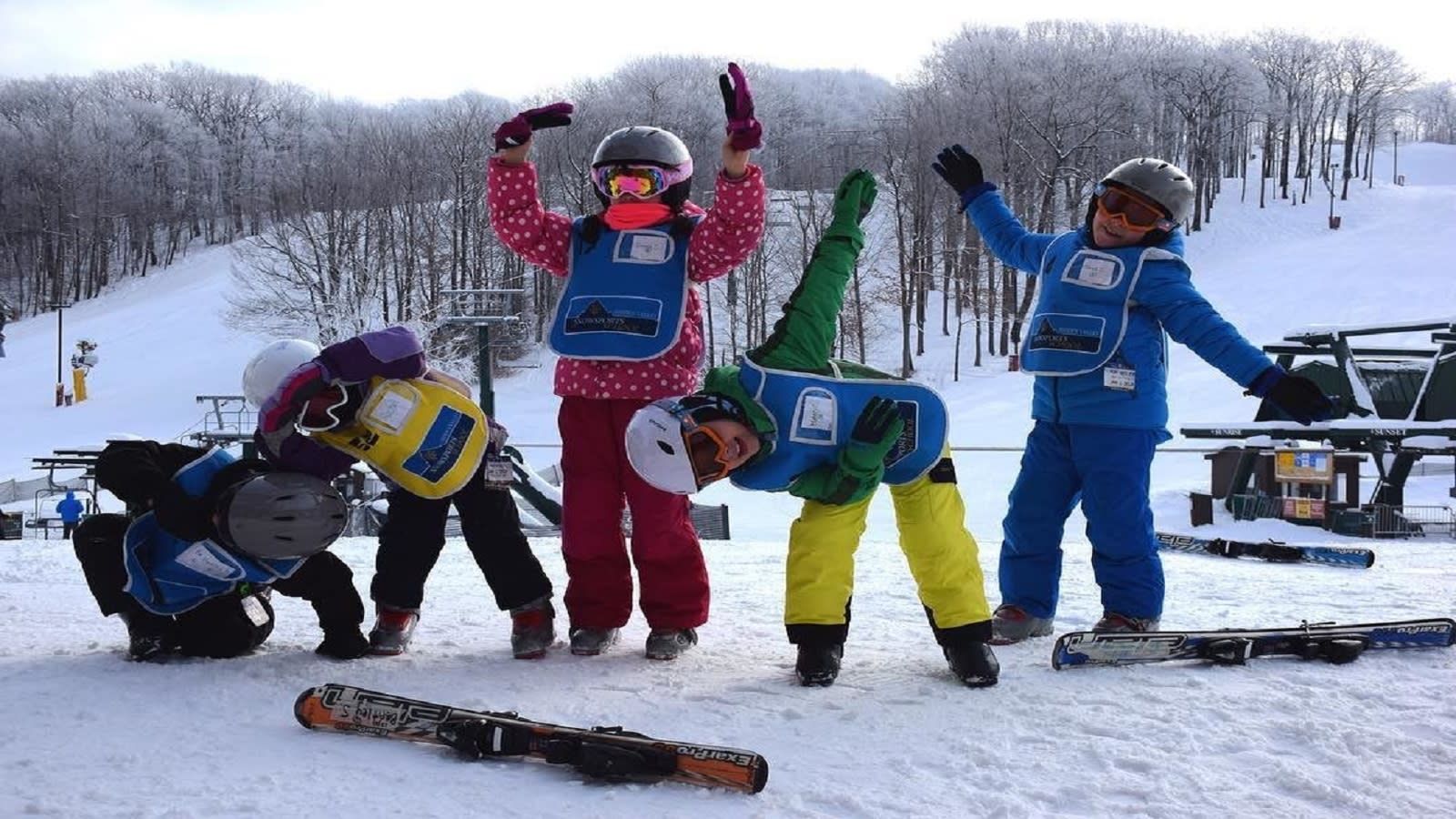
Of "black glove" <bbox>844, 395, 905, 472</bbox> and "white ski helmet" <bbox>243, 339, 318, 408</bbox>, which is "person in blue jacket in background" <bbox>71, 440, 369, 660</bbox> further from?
"black glove" <bbox>844, 395, 905, 472</bbox>

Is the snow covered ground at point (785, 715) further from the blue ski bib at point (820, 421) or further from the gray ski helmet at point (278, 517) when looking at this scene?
the blue ski bib at point (820, 421)

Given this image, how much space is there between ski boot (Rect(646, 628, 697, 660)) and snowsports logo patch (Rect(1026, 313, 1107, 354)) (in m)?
1.66

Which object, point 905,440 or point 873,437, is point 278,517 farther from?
point 905,440

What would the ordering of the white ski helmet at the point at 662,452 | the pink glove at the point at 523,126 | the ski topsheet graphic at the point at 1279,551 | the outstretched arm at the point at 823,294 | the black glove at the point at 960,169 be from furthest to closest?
the ski topsheet graphic at the point at 1279,551 < the black glove at the point at 960,169 < the pink glove at the point at 523,126 < the outstretched arm at the point at 823,294 < the white ski helmet at the point at 662,452

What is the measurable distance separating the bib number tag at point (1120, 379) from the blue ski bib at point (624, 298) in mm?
1496

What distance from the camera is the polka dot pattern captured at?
12.6 ft

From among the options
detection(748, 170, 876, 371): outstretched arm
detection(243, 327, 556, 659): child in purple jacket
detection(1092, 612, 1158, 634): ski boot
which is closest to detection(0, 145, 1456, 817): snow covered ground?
detection(243, 327, 556, 659): child in purple jacket

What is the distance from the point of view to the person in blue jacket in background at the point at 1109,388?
4.02 m

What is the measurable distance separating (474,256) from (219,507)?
4042 cm

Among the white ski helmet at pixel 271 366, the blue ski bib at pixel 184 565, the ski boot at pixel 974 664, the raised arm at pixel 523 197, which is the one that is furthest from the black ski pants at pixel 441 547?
the ski boot at pixel 974 664

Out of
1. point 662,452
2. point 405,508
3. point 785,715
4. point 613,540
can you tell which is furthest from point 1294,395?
point 405,508

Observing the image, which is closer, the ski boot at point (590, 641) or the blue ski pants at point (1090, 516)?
the ski boot at point (590, 641)

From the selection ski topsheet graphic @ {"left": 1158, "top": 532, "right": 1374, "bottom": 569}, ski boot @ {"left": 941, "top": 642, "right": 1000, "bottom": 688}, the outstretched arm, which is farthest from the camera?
ski topsheet graphic @ {"left": 1158, "top": 532, "right": 1374, "bottom": 569}

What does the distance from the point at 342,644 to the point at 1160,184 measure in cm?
319
